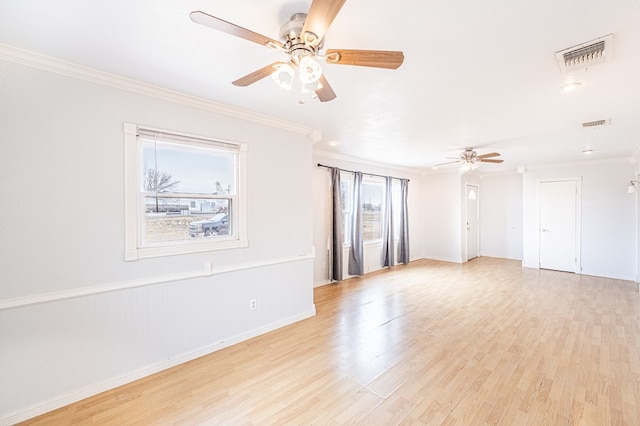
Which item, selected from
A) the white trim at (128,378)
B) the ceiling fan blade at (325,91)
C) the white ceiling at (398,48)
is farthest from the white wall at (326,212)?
the ceiling fan blade at (325,91)

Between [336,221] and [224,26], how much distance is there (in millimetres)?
4192

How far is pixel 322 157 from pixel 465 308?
11.5ft

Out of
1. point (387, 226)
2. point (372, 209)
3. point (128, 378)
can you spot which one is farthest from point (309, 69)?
point (387, 226)

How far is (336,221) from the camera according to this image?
5246mm

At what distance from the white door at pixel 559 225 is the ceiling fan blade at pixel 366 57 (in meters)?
6.98

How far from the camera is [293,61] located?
1.53 meters

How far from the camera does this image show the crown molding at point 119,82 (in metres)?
1.91

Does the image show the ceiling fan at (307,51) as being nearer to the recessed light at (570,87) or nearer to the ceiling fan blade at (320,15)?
the ceiling fan blade at (320,15)

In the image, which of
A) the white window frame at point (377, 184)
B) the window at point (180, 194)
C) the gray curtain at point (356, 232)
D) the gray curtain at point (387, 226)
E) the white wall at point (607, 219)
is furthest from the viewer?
the gray curtain at point (387, 226)

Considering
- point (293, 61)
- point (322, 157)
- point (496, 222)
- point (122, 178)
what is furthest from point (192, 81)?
point (496, 222)

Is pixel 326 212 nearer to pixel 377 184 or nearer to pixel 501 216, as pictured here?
pixel 377 184

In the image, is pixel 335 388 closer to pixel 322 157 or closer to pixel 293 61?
Answer: pixel 293 61

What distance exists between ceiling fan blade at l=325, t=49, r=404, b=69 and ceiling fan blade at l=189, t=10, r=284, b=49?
0.31 metres

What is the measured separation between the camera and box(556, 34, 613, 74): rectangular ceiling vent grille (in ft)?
5.66
